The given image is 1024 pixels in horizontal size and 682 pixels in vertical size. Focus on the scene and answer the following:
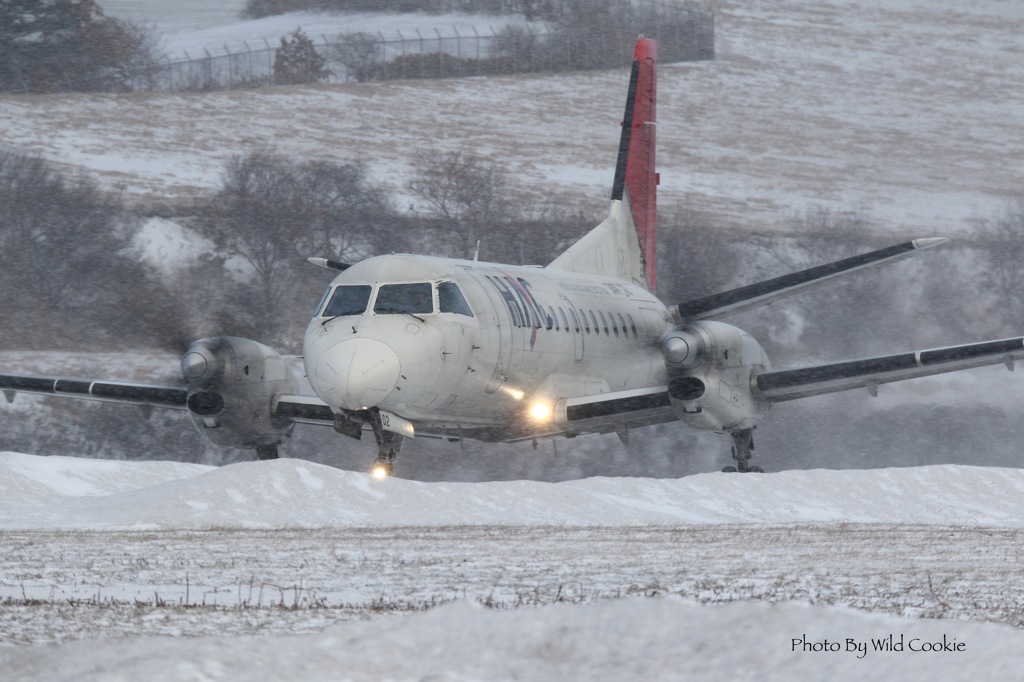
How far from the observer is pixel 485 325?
19.8m

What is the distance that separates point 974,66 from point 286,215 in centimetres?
6834

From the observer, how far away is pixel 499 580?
372 inches

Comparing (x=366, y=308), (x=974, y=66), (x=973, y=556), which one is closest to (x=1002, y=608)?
(x=973, y=556)

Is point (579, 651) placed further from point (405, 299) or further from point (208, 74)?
point (208, 74)

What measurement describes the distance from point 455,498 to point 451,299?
2.91m

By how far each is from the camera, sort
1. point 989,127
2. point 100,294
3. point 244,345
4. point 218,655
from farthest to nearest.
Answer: point 989,127, point 100,294, point 244,345, point 218,655

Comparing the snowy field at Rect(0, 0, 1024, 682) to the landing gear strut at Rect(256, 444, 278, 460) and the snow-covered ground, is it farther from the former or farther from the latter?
the snow-covered ground

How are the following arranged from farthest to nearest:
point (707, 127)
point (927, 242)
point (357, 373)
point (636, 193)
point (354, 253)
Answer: point (707, 127) → point (354, 253) → point (636, 193) → point (927, 242) → point (357, 373)

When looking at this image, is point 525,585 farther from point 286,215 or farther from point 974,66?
point 974,66

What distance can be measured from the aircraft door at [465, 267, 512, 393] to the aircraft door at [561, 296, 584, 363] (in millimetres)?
2588

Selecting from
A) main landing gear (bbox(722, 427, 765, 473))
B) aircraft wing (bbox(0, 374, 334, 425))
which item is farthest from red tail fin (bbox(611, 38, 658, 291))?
aircraft wing (bbox(0, 374, 334, 425))

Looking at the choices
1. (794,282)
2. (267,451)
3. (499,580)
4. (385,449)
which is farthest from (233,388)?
(499,580)

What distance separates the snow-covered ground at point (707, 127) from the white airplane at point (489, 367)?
5286 cm

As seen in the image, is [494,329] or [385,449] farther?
[494,329]
